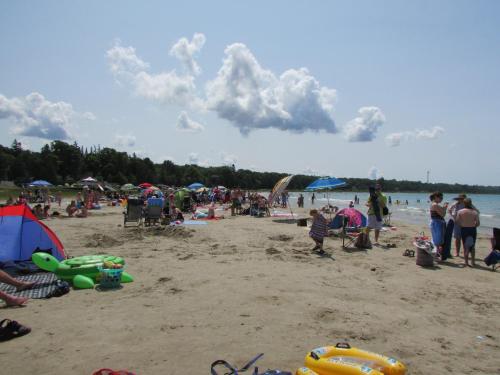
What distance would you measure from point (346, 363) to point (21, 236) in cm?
658

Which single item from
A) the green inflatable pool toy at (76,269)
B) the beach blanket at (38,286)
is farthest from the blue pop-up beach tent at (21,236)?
the beach blanket at (38,286)

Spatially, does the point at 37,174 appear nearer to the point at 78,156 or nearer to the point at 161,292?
the point at 78,156

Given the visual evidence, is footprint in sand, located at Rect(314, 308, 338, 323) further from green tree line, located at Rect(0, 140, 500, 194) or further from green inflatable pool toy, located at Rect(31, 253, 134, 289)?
green tree line, located at Rect(0, 140, 500, 194)

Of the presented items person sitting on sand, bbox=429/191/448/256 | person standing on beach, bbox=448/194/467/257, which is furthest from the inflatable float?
person standing on beach, bbox=448/194/467/257

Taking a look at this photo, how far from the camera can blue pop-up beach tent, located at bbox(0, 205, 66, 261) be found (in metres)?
6.96

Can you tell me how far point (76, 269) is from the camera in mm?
6270

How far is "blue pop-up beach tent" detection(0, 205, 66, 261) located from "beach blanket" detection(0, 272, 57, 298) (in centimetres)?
75

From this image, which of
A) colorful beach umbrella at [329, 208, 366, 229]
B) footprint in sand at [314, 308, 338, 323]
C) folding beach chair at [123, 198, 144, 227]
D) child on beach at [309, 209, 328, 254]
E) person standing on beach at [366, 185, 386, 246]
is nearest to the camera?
footprint in sand at [314, 308, 338, 323]

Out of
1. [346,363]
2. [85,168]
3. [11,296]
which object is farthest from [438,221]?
[85,168]

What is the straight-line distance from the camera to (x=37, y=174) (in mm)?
67812

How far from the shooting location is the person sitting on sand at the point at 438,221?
8891mm

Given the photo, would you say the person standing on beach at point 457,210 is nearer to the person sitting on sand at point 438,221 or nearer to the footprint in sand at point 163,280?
the person sitting on sand at point 438,221

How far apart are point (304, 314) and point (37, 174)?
7483cm

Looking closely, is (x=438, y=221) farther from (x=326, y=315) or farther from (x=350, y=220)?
(x=326, y=315)
